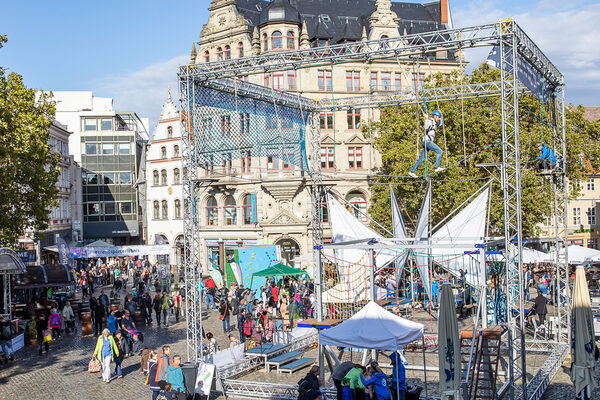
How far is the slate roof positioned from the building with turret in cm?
11

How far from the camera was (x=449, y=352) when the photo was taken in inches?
471

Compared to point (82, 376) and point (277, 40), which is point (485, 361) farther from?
point (277, 40)

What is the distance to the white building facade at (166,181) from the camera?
55.9m

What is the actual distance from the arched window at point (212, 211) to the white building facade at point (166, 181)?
19.9 feet

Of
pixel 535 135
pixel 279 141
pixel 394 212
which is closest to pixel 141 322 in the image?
pixel 279 141

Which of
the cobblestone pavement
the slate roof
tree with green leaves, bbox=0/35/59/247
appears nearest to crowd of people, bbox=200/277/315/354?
the cobblestone pavement

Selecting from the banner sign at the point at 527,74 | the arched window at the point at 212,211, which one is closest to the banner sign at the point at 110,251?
the arched window at the point at 212,211

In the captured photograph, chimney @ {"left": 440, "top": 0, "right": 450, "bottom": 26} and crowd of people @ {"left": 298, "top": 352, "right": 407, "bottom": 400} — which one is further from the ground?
chimney @ {"left": 440, "top": 0, "right": 450, "bottom": 26}

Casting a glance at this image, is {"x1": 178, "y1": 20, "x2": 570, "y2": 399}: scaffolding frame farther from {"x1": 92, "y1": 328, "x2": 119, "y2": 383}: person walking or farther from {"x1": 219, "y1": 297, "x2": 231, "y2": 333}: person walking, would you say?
{"x1": 219, "y1": 297, "x2": 231, "y2": 333}: person walking

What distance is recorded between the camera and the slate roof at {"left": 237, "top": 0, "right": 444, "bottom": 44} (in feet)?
163

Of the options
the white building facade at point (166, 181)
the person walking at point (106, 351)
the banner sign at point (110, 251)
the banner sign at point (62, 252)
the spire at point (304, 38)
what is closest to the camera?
the person walking at point (106, 351)

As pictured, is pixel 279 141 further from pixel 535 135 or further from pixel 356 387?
pixel 356 387

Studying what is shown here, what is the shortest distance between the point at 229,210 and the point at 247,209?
1711 mm

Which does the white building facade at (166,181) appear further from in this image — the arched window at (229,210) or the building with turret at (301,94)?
the arched window at (229,210)
